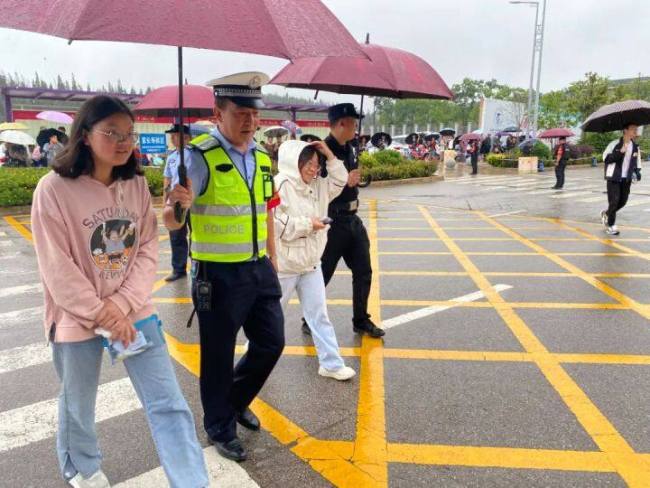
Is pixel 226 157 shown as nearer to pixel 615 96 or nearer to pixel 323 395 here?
pixel 323 395

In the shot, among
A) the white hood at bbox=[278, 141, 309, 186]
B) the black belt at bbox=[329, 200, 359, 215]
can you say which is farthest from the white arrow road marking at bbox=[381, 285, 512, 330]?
the white hood at bbox=[278, 141, 309, 186]

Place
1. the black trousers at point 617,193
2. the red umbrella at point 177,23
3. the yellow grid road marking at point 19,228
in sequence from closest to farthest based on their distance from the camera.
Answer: the red umbrella at point 177,23 → the black trousers at point 617,193 → the yellow grid road marking at point 19,228

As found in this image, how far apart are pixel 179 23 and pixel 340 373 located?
2484 millimetres

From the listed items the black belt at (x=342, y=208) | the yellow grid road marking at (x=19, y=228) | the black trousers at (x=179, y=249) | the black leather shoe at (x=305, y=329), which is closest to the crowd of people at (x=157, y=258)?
the black belt at (x=342, y=208)

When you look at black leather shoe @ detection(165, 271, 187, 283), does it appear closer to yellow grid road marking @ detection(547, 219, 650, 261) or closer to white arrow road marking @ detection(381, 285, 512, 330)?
white arrow road marking @ detection(381, 285, 512, 330)

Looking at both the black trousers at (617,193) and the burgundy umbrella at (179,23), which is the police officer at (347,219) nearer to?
the burgundy umbrella at (179,23)

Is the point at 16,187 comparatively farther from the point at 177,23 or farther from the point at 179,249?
the point at 177,23

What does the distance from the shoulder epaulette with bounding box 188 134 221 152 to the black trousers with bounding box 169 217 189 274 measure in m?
3.67

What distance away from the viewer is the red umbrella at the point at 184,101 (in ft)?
22.4

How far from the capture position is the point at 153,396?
222cm

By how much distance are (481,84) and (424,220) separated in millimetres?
60813

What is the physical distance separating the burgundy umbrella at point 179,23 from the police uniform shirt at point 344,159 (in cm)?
168

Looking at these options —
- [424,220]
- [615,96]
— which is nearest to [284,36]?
[424,220]

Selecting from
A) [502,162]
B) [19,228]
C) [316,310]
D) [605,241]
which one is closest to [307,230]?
[316,310]
